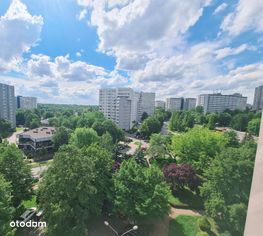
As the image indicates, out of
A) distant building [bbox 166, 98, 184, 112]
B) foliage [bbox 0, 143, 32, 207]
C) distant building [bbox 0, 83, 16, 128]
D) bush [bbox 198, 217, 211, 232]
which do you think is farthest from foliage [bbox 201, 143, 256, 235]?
distant building [bbox 166, 98, 184, 112]

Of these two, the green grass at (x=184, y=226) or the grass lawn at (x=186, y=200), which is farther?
the grass lawn at (x=186, y=200)

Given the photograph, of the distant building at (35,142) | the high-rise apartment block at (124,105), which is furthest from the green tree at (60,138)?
the high-rise apartment block at (124,105)

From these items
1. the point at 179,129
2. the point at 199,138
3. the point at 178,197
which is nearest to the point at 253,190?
the point at 178,197

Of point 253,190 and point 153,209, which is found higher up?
point 253,190

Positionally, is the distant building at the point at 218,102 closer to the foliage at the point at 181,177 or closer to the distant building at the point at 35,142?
the distant building at the point at 35,142

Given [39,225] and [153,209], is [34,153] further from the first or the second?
[153,209]

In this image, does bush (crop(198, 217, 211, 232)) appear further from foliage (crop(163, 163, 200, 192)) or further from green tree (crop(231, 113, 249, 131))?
green tree (crop(231, 113, 249, 131))

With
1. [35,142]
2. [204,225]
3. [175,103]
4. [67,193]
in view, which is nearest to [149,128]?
[35,142]
